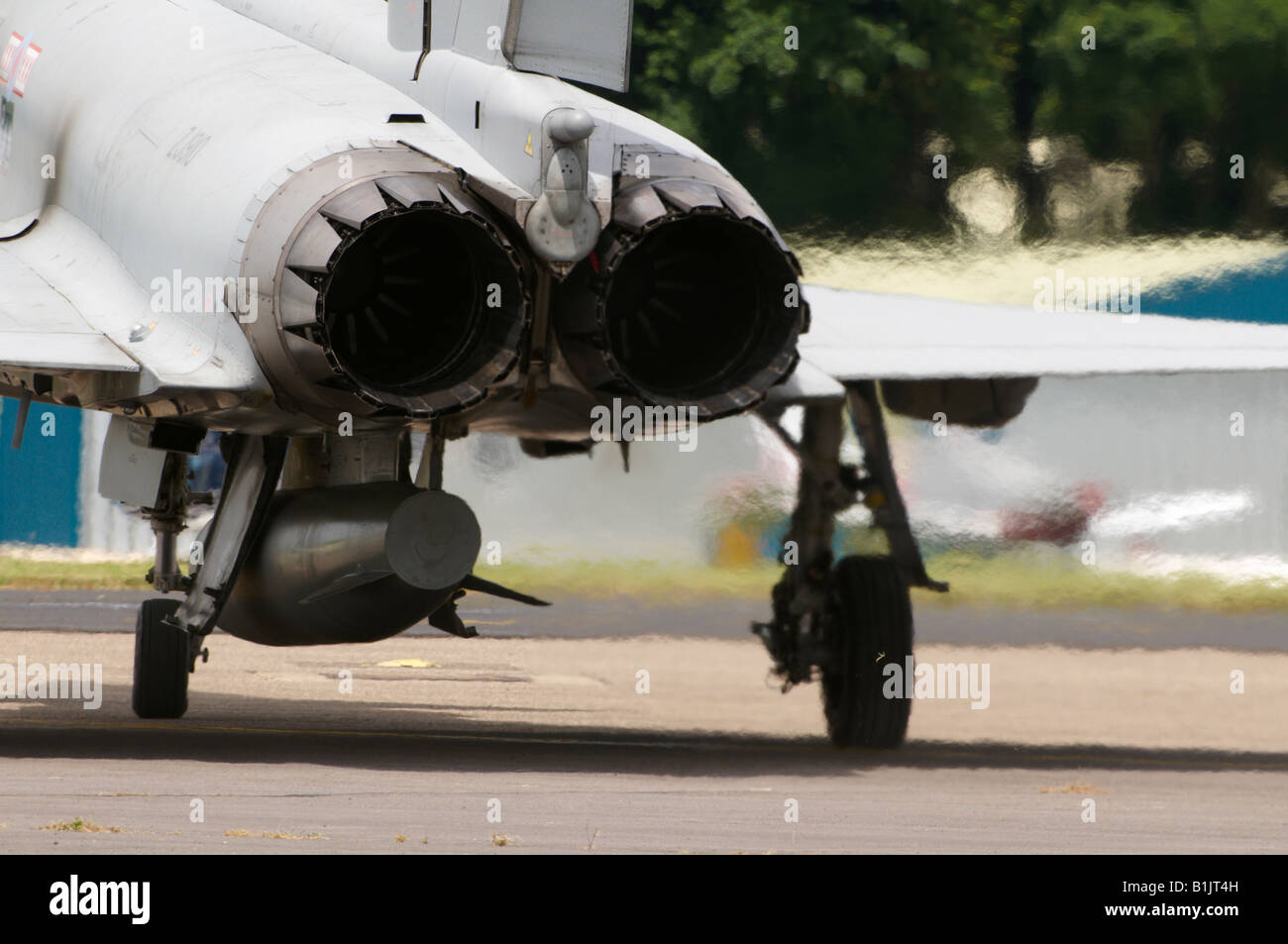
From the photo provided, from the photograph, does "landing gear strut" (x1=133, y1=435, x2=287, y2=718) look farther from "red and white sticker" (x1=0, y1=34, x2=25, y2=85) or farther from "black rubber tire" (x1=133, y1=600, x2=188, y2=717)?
"red and white sticker" (x1=0, y1=34, x2=25, y2=85)

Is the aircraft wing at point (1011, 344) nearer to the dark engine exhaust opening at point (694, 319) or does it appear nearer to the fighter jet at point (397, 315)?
the fighter jet at point (397, 315)

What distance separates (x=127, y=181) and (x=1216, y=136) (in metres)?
13.6

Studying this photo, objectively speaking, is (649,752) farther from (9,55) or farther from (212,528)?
(9,55)

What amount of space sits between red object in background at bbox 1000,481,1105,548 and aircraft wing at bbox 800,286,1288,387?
17.9 feet

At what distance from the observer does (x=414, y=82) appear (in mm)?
13352

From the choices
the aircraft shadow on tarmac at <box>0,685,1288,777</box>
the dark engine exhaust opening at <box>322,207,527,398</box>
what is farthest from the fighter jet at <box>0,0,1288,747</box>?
the aircraft shadow on tarmac at <box>0,685,1288,777</box>

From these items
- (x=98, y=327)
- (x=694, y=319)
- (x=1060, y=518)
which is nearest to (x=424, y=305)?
(x=694, y=319)

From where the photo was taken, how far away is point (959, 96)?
2427 cm

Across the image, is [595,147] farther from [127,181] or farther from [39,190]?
[39,190]

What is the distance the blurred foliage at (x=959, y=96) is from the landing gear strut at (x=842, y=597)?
22.4ft

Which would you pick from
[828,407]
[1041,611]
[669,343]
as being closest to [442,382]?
[669,343]

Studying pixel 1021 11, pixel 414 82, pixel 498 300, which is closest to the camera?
pixel 498 300

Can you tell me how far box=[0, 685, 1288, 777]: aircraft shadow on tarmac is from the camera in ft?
43.9

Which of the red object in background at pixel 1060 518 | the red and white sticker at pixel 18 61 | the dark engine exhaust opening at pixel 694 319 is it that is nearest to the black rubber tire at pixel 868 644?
the dark engine exhaust opening at pixel 694 319
